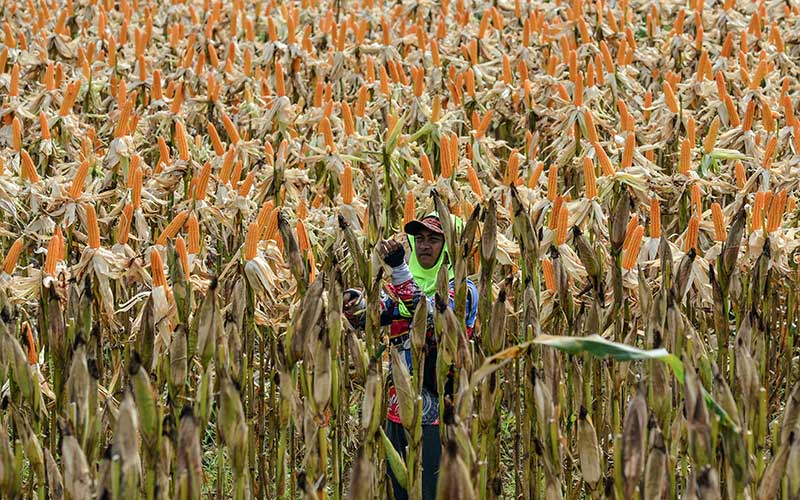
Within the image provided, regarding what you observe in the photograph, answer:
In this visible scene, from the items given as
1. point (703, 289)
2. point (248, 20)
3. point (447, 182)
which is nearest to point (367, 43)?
point (248, 20)

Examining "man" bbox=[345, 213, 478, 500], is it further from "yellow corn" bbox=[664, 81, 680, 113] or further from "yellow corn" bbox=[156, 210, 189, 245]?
"yellow corn" bbox=[664, 81, 680, 113]

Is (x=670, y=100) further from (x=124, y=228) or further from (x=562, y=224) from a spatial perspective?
(x=124, y=228)

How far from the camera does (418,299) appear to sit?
4.18 m

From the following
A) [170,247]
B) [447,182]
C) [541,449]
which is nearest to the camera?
[541,449]

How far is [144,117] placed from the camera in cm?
681

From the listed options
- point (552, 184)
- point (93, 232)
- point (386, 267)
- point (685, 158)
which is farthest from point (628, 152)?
point (93, 232)

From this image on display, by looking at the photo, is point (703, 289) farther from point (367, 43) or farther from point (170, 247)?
point (367, 43)

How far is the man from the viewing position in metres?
4.17

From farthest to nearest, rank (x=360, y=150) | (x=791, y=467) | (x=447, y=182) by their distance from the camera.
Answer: (x=360, y=150) < (x=447, y=182) < (x=791, y=467)

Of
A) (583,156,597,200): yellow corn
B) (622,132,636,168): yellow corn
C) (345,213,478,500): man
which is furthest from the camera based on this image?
(622,132,636,168): yellow corn

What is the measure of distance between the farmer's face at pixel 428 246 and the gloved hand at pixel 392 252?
0.17m

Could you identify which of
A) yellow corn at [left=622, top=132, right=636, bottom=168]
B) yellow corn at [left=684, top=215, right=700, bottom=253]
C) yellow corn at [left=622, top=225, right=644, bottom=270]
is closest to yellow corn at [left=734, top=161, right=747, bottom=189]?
yellow corn at [left=622, top=132, right=636, bottom=168]

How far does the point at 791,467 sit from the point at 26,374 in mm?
1864

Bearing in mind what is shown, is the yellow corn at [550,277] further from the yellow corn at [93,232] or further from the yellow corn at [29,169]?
the yellow corn at [29,169]
